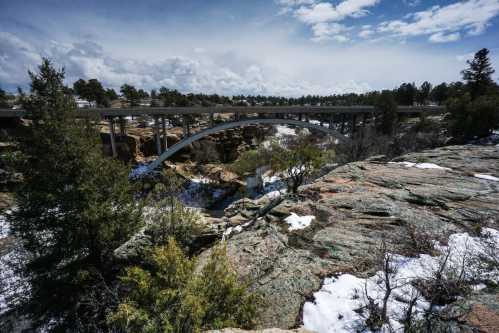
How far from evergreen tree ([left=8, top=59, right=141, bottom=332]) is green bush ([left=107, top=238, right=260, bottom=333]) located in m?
3.14

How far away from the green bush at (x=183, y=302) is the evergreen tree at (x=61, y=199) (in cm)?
314

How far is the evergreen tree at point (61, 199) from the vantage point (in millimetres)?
6875

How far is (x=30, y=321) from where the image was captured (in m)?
8.44

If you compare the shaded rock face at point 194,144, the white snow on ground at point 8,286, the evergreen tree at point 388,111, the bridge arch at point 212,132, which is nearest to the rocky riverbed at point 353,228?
the white snow on ground at point 8,286

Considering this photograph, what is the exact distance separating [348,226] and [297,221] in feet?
6.33

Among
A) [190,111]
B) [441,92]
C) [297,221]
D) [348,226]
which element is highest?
[441,92]

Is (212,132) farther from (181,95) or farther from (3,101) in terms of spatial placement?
(3,101)

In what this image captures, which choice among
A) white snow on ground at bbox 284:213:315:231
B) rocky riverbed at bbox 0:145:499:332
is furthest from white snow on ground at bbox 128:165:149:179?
white snow on ground at bbox 284:213:315:231

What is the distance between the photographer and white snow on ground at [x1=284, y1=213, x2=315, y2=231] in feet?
29.0

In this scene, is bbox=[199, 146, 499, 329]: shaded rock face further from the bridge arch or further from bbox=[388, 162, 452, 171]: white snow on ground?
the bridge arch

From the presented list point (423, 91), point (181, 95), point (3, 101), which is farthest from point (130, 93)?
point (423, 91)

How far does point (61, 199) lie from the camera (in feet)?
22.8

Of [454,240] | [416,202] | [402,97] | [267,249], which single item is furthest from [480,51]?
[267,249]

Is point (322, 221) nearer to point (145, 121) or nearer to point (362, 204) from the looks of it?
point (362, 204)
